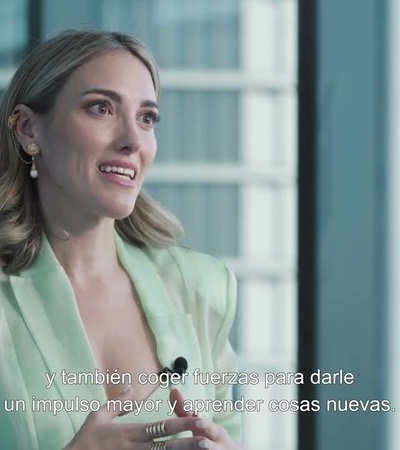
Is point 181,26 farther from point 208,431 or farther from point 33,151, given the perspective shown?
point 208,431

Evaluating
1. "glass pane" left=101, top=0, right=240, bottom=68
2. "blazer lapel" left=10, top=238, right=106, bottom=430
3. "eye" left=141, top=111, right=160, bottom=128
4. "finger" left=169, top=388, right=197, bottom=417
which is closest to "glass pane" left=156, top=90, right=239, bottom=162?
"glass pane" left=101, top=0, right=240, bottom=68

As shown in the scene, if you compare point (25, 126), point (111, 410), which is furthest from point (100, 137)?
point (111, 410)

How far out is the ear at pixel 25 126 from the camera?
1694 mm

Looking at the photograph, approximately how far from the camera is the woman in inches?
61.7

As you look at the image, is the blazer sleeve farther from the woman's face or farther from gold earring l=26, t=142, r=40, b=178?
gold earring l=26, t=142, r=40, b=178

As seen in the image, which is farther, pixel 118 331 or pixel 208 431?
pixel 118 331

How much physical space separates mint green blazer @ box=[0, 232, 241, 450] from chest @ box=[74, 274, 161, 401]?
0.02m

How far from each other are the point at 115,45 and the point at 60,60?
3.8 inches

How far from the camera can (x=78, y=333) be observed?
163 centimetres

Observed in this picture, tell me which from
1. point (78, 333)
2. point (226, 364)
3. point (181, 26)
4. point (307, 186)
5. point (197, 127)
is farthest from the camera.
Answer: point (197, 127)

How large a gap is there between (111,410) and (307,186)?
3.62ft

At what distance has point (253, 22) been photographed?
10.0 feet

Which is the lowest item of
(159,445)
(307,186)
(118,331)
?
(159,445)

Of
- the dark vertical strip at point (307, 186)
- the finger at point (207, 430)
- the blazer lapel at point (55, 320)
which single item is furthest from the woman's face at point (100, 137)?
the dark vertical strip at point (307, 186)
